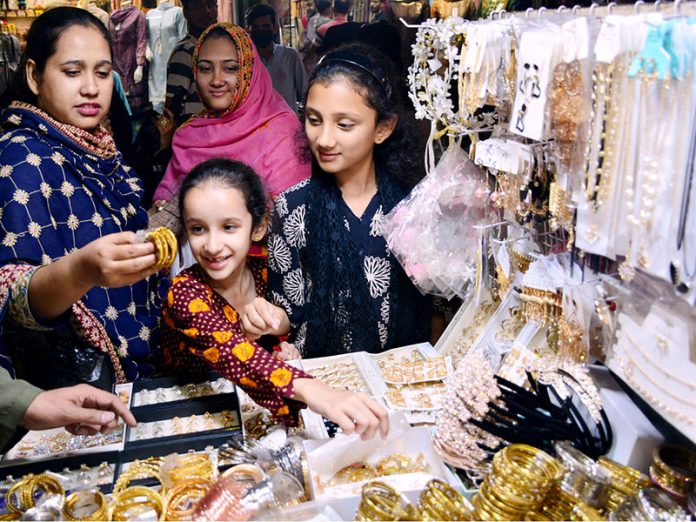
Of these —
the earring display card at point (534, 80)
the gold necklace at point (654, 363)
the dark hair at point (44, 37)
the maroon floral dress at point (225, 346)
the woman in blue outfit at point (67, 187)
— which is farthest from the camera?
the dark hair at point (44, 37)

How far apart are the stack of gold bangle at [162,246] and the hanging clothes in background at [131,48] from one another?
1604 mm

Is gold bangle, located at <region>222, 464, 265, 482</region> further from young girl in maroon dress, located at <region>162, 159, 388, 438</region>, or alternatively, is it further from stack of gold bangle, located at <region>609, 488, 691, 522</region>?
stack of gold bangle, located at <region>609, 488, 691, 522</region>

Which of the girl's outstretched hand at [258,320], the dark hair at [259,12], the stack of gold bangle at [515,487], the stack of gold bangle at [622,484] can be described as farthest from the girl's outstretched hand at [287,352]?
the dark hair at [259,12]

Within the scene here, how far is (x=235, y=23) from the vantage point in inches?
107

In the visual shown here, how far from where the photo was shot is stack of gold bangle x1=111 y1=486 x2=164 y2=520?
1.24 metres

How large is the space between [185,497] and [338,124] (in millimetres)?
1190

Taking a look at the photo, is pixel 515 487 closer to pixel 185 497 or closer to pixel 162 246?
pixel 185 497

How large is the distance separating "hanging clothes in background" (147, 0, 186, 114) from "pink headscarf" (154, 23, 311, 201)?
200 mm

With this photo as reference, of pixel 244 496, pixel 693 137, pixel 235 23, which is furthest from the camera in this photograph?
pixel 235 23

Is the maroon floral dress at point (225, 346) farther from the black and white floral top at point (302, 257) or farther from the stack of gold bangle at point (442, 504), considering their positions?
the stack of gold bangle at point (442, 504)

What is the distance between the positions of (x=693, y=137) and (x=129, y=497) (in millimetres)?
1250

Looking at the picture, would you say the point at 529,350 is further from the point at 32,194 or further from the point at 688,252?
the point at 32,194

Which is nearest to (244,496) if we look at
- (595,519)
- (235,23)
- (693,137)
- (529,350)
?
(595,519)

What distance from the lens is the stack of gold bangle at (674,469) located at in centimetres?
117
